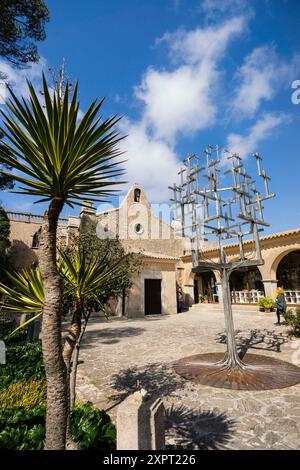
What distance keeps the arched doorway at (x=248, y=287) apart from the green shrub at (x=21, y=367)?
615 inches

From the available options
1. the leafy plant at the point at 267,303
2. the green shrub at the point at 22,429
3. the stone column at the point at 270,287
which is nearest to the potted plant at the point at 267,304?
the leafy plant at the point at 267,303

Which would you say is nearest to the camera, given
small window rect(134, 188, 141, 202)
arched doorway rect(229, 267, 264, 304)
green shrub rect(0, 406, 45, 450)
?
green shrub rect(0, 406, 45, 450)

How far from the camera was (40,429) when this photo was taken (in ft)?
9.67

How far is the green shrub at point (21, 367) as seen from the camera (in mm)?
5211

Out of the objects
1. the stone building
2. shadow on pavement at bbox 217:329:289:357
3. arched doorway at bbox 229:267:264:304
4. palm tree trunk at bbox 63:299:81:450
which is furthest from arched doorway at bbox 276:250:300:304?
palm tree trunk at bbox 63:299:81:450

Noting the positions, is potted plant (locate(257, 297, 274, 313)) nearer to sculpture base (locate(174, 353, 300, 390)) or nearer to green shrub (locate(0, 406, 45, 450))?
sculpture base (locate(174, 353, 300, 390))

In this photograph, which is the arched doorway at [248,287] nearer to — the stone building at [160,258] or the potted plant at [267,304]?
the stone building at [160,258]

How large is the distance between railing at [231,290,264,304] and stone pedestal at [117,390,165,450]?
57.2 feet

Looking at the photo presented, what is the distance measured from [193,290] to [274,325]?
32.9 ft

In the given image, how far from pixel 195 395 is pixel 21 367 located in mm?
4084

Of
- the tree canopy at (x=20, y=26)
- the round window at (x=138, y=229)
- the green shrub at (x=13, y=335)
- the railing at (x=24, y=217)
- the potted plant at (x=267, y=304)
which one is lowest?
the green shrub at (x=13, y=335)

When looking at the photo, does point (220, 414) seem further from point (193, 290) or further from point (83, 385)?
point (193, 290)

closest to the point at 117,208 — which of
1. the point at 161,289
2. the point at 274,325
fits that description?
the point at 161,289

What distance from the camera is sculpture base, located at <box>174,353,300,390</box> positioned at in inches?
193
